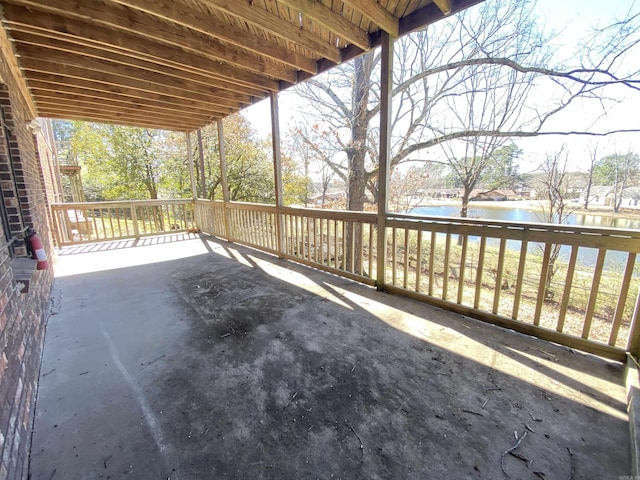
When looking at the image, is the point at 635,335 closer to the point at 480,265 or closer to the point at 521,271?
the point at 521,271

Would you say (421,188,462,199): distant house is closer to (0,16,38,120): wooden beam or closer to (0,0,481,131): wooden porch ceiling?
(0,0,481,131): wooden porch ceiling

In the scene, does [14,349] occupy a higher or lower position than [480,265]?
lower

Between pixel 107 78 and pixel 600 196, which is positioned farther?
pixel 600 196

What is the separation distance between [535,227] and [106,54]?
4741 millimetres

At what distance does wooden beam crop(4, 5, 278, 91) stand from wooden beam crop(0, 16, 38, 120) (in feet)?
0.63

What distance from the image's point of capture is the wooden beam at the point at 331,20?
221 cm

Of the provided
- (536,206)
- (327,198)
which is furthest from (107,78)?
(327,198)

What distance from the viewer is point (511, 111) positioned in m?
5.09

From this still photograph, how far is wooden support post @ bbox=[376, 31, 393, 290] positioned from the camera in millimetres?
2732

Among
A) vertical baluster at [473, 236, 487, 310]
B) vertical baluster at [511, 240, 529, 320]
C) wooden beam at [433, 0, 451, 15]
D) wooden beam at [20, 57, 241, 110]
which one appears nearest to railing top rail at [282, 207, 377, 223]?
vertical baluster at [473, 236, 487, 310]

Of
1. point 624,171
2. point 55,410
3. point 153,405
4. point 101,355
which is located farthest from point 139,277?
point 624,171

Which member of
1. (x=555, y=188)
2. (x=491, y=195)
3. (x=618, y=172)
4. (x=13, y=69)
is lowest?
(x=491, y=195)

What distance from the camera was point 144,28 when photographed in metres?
2.57

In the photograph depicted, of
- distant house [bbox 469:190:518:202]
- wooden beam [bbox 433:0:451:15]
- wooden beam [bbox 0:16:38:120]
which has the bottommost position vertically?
distant house [bbox 469:190:518:202]
